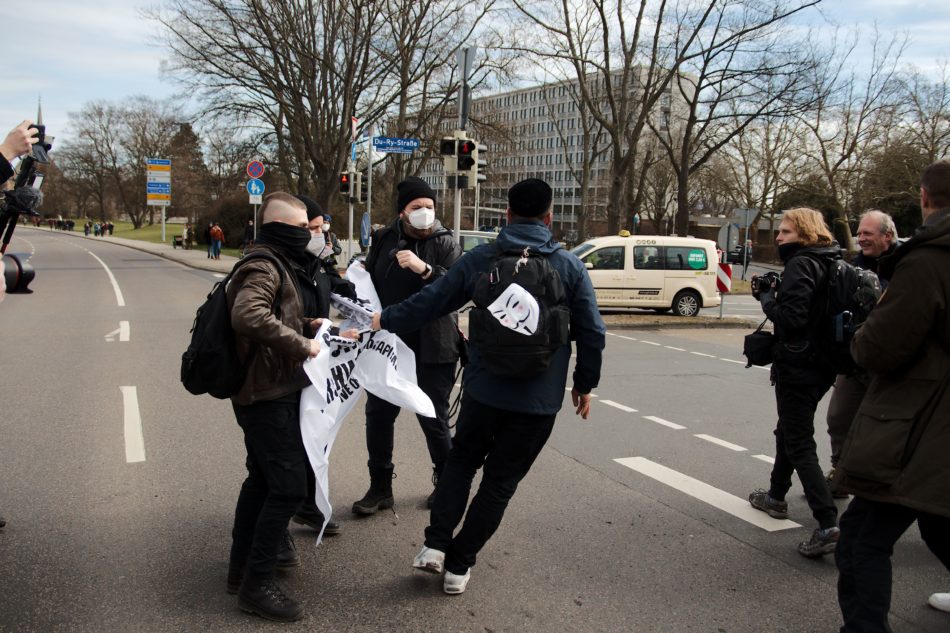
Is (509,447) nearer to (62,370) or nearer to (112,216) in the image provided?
(62,370)

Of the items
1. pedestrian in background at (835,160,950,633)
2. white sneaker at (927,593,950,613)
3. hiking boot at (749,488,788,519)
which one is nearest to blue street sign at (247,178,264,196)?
hiking boot at (749,488,788,519)

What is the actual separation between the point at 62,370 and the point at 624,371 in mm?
6870

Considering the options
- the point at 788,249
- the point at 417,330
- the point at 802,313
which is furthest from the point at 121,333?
the point at 802,313

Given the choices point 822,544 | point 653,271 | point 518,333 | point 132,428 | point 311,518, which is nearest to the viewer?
point 518,333

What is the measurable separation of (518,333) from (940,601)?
2.34m

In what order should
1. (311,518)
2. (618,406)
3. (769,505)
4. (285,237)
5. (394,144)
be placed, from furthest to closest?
(394,144), (618,406), (769,505), (311,518), (285,237)

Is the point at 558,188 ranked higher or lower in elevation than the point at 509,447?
higher

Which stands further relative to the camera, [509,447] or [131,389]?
[131,389]

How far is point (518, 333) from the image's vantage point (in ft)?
10.6

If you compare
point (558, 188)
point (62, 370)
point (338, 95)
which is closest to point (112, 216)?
point (558, 188)

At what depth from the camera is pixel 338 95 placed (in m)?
30.7

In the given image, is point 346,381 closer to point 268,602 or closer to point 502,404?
point 502,404

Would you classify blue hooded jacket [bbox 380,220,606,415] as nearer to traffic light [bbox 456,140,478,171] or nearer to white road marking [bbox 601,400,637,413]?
white road marking [bbox 601,400,637,413]

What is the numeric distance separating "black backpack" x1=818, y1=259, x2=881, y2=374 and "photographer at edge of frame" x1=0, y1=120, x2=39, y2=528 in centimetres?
396
